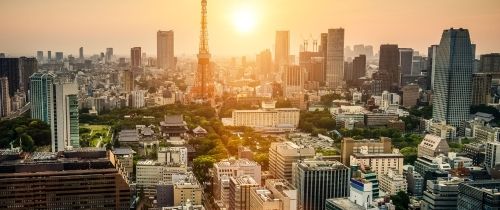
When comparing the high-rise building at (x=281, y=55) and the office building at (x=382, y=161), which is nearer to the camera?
the office building at (x=382, y=161)

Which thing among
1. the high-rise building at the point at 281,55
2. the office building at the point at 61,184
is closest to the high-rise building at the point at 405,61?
the high-rise building at the point at 281,55

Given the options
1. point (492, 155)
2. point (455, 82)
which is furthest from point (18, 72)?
point (455, 82)

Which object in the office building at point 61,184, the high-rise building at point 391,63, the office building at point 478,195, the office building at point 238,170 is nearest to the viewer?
the office building at point 478,195

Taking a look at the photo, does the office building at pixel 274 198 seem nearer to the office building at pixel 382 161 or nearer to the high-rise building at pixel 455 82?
the office building at pixel 382 161

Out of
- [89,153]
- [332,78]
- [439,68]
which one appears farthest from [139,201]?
[332,78]

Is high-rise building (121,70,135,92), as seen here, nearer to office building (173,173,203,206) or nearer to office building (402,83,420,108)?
office building (402,83,420,108)

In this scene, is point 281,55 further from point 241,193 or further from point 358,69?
point 241,193
